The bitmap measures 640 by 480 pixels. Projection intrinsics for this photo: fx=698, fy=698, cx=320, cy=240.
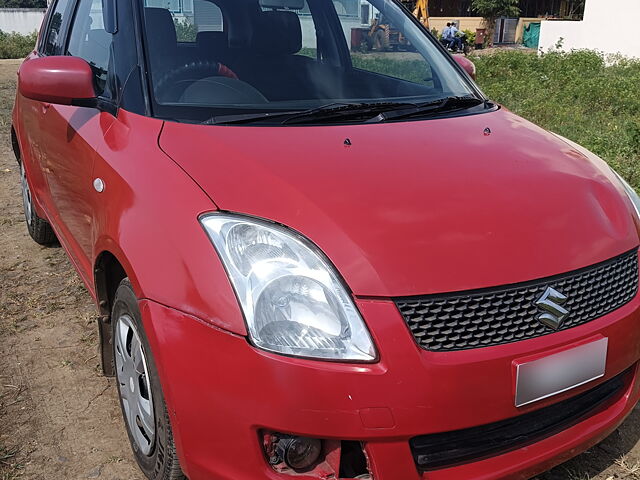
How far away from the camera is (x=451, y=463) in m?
1.78

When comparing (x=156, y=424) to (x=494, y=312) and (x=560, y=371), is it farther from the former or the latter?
(x=560, y=371)

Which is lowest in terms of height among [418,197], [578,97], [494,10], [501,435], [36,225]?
[494,10]

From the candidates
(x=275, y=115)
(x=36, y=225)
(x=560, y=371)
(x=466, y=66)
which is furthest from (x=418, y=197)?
(x=36, y=225)

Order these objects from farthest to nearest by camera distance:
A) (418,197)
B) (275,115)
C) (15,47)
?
(15,47)
(275,115)
(418,197)

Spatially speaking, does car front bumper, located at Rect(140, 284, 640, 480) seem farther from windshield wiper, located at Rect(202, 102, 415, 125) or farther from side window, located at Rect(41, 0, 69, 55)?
side window, located at Rect(41, 0, 69, 55)

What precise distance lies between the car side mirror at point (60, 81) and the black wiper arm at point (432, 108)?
1063 millimetres

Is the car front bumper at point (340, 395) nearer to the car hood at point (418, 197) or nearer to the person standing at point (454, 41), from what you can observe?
the car hood at point (418, 197)

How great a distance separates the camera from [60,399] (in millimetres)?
2818

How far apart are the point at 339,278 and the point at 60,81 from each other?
4.79 ft

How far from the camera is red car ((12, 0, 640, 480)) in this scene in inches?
66.4

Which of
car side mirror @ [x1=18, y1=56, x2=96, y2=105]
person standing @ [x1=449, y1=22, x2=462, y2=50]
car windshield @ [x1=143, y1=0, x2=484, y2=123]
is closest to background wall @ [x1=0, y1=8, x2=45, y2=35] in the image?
person standing @ [x1=449, y1=22, x2=462, y2=50]

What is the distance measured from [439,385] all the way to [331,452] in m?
0.32

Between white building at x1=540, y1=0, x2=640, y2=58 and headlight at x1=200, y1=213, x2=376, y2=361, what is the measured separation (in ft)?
48.6

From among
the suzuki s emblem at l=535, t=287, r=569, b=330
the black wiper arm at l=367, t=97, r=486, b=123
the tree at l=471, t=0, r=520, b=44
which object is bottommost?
the tree at l=471, t=0, r=520, b=44
